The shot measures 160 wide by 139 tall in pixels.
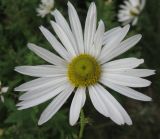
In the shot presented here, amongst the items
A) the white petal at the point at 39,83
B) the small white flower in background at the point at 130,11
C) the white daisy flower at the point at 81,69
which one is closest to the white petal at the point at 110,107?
the white daisy flower at the point at 81,69

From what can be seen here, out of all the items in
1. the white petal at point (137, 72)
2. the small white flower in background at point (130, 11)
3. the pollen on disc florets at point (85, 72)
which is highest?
the pollen on disc florets at point (85, 72)

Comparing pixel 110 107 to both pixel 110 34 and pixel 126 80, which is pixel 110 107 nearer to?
pixel 126 80

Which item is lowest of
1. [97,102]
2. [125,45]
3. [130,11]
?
[130,11]

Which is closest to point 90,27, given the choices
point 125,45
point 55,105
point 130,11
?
point 125,45

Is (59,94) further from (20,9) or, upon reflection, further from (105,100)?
(20,9)

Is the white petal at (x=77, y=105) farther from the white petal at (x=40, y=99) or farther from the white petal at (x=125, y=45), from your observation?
the white petal at (x=125, y=45)
